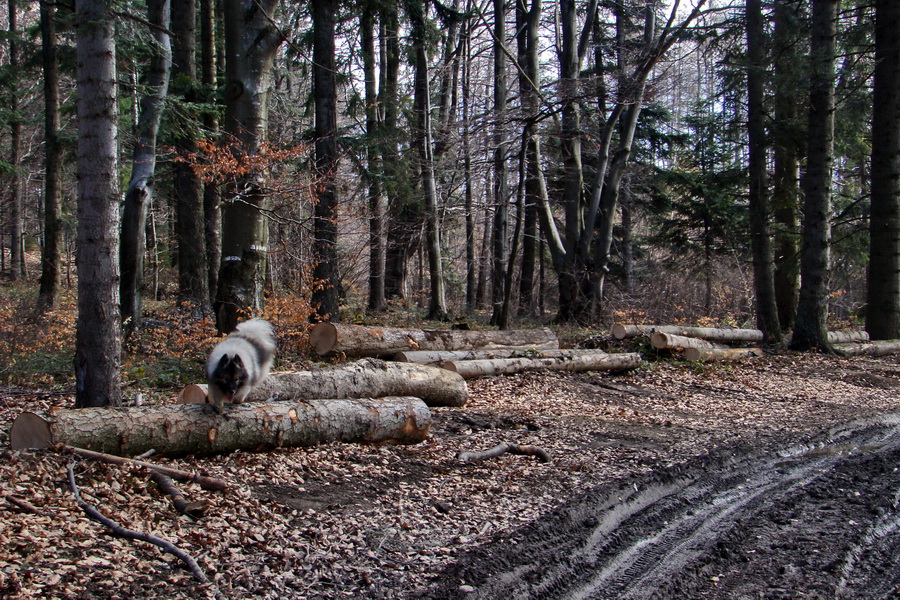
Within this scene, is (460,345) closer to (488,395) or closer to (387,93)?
(488,395)

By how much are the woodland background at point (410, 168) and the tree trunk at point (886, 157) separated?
6cm

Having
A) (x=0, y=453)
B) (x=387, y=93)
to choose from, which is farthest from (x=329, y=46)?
(x=0, y=453)

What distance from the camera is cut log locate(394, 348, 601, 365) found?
37.0ft

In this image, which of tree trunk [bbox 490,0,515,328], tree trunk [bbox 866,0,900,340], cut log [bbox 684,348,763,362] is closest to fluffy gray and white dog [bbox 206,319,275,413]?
tree trunk [bbox 490,0,515,328]

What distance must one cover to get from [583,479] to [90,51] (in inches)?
262

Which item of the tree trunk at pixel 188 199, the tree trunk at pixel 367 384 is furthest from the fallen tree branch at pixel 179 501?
the tree trunk at pixel 188 199

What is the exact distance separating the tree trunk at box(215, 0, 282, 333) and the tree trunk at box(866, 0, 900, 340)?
53.6 feet

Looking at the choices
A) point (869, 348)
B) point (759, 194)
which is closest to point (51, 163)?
point (759, 194)

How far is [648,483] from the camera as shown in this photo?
635 cm

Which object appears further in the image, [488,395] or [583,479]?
[488,395]

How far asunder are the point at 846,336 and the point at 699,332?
5.06 metres

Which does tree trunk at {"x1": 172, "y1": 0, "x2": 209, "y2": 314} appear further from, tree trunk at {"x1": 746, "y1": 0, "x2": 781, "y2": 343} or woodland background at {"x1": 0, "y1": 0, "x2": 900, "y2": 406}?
tree trunk at {"x1": 746, "y1": 0, "x2": 781, "y2": 343}

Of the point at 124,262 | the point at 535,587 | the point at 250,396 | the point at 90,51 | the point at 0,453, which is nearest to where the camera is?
the point at 535,587

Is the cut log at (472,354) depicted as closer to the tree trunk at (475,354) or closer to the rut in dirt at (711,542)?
the tree trunk at (475,354)
